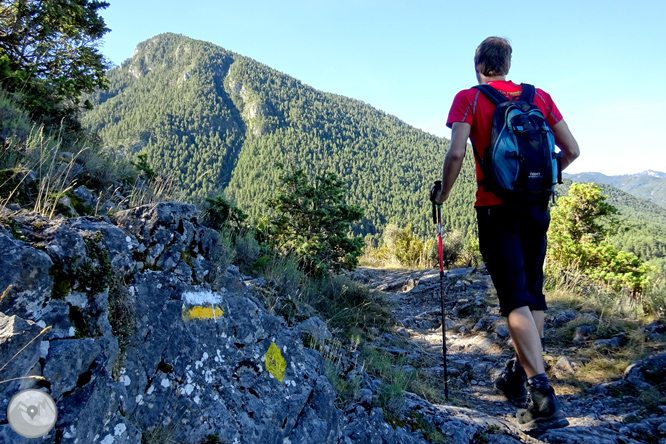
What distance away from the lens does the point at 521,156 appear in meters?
2.21

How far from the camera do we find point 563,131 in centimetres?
261

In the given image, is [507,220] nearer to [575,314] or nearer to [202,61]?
[575,314]

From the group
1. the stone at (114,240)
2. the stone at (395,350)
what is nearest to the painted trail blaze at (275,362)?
the stone at (114,240)

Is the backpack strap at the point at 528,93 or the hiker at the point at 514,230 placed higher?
the backpack strap at the point at 528,93

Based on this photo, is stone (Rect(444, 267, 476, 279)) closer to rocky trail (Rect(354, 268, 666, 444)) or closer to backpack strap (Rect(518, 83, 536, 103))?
rocky trail (Rect(354, 268, 666, 444))

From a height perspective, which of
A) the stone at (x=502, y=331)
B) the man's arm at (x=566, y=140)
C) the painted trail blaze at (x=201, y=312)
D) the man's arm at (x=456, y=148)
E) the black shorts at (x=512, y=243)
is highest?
the man's arm at (x=566, y=140)

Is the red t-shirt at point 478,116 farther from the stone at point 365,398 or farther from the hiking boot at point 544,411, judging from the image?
the stone at point 365,398

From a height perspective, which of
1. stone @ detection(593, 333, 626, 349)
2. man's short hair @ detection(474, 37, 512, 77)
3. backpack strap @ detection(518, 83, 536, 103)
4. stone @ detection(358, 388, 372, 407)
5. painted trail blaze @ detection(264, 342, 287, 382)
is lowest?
stone @ detection(358, 388, 372, 407)

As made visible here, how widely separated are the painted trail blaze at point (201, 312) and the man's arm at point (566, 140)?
8.80 ft

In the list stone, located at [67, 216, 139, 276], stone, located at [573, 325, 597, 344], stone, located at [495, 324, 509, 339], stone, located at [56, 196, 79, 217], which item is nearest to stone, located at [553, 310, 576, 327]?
stone, located at [573, 325, 597, 344]

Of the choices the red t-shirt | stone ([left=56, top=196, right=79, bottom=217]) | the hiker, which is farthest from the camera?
stone ([left=56, top=196, right=79, bottom=217])

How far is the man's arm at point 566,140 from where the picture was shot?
102 inches

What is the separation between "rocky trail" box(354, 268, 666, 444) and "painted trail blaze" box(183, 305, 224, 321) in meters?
1.80

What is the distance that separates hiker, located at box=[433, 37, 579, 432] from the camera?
2.28 meters
